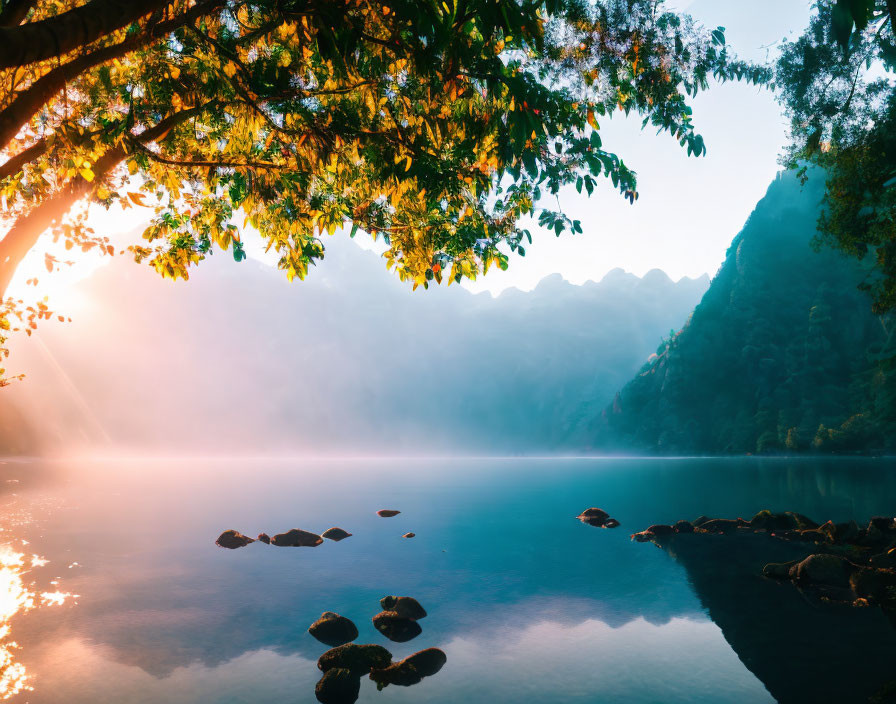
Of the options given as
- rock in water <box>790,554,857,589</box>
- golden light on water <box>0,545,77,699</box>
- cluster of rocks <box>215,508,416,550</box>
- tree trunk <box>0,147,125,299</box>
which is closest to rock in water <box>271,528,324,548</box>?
cluster of rocks <box>215,508,416,550</box>

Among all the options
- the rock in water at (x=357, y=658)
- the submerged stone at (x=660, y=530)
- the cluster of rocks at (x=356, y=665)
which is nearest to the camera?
the cluster of rocks at (x=356, y=665)

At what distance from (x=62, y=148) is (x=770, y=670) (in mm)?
16015

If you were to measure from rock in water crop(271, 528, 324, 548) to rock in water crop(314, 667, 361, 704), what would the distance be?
1736cm

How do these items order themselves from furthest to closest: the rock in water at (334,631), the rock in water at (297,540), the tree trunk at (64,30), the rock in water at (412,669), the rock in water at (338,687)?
the rock in water at (297,540) → the rock in water at (334,631) → the rock in water at (412,669) → the rock in water at (338,687) → the tree trunk at (64,30)

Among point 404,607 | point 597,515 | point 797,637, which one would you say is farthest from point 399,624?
point 597,515

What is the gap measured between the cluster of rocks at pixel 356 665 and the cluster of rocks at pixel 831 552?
1263cm

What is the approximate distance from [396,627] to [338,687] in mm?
3749

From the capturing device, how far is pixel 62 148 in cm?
551

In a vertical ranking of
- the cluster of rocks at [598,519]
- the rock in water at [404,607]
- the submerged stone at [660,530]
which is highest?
the cluster of rocks at [598,519]

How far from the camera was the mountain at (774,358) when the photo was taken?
293 ft

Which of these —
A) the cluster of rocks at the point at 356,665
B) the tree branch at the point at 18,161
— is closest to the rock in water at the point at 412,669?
the cluster of rocks at the point at 356,665

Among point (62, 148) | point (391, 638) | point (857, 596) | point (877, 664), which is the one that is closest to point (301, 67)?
point (62, 148)

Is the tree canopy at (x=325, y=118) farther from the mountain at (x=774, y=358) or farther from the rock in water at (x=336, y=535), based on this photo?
the mountain at (x=774, y=358)

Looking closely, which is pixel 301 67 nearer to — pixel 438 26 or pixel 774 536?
pixel 438 26
